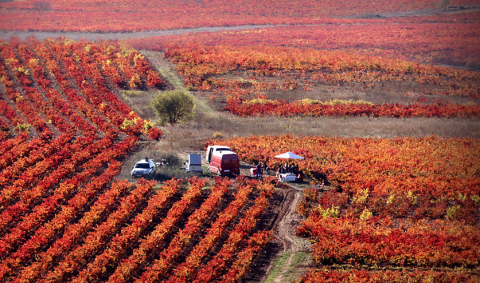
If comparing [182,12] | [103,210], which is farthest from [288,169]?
[182,12]

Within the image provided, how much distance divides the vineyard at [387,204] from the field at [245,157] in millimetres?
116

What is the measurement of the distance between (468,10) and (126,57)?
6965 centimetres

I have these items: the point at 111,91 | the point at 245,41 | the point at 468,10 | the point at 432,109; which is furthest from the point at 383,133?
the point at 468,10

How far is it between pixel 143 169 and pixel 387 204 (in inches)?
627

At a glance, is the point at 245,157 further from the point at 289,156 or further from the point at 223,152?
the point at 223,152

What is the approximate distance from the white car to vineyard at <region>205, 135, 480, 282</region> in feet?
25.7

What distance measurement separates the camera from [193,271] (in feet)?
79.8

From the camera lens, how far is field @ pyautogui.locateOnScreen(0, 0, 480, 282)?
85.0 ft

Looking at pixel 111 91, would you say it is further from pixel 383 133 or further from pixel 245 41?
pixel 245 41

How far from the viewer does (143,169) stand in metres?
36.5

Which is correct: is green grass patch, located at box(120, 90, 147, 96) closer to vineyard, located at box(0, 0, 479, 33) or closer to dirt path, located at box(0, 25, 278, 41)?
dirt path, located at box(0, 25, 278, 41)

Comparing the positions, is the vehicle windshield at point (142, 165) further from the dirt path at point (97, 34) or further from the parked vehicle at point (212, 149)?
the dirt path at point (97, 34)

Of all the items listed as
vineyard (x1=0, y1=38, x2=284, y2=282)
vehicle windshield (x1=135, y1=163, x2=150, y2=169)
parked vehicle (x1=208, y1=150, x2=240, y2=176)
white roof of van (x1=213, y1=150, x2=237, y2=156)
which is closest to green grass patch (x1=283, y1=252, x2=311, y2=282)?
vineyard (x1=0, y1=38, x2=284, y2=282)

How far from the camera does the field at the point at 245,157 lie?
25906 mm
